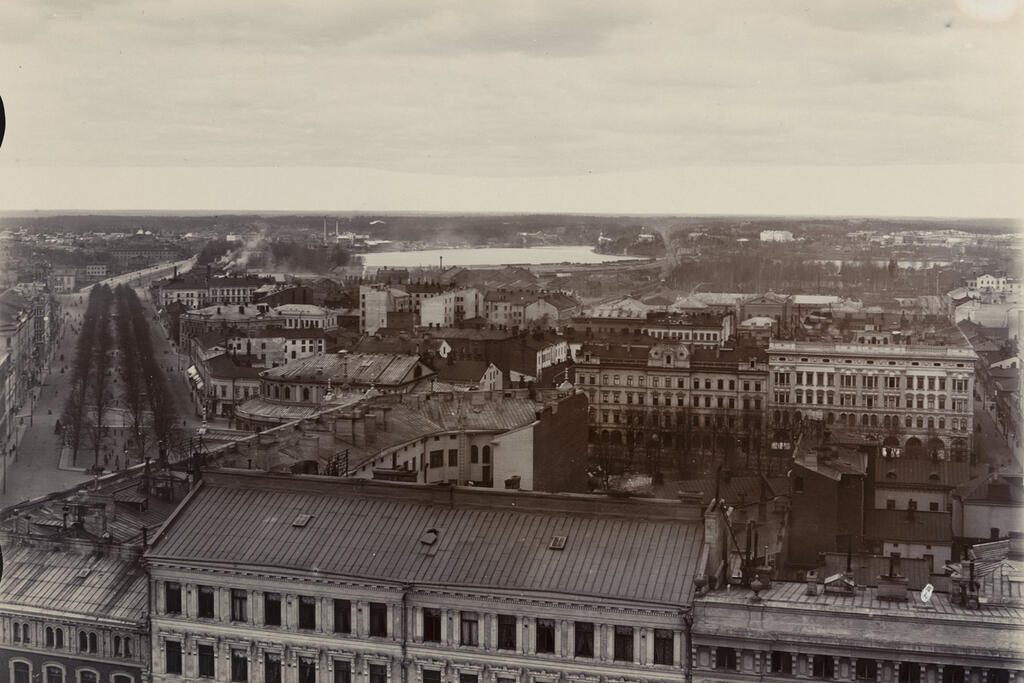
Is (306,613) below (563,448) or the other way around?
below

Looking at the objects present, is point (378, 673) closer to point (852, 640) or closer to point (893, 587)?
point (852, 640)

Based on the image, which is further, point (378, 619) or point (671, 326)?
point (671, 326)

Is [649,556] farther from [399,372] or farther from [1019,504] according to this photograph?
[399,372]

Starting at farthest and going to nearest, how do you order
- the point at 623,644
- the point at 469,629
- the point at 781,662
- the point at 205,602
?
the point at 205,602, the point at 469,629, the point at 623,644, the point at 781,662

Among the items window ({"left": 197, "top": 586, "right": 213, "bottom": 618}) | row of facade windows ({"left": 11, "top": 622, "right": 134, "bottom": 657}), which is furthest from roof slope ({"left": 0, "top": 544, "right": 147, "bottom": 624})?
window ({"left": 197, "top": 586, "right": 213, "bottom": 618})

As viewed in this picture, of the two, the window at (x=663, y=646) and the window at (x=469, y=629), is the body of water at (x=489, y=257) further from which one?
the window at (x=663, y=646)

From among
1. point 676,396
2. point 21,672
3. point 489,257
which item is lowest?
point 21,672

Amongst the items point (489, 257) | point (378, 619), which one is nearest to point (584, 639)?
point (378, 619)
